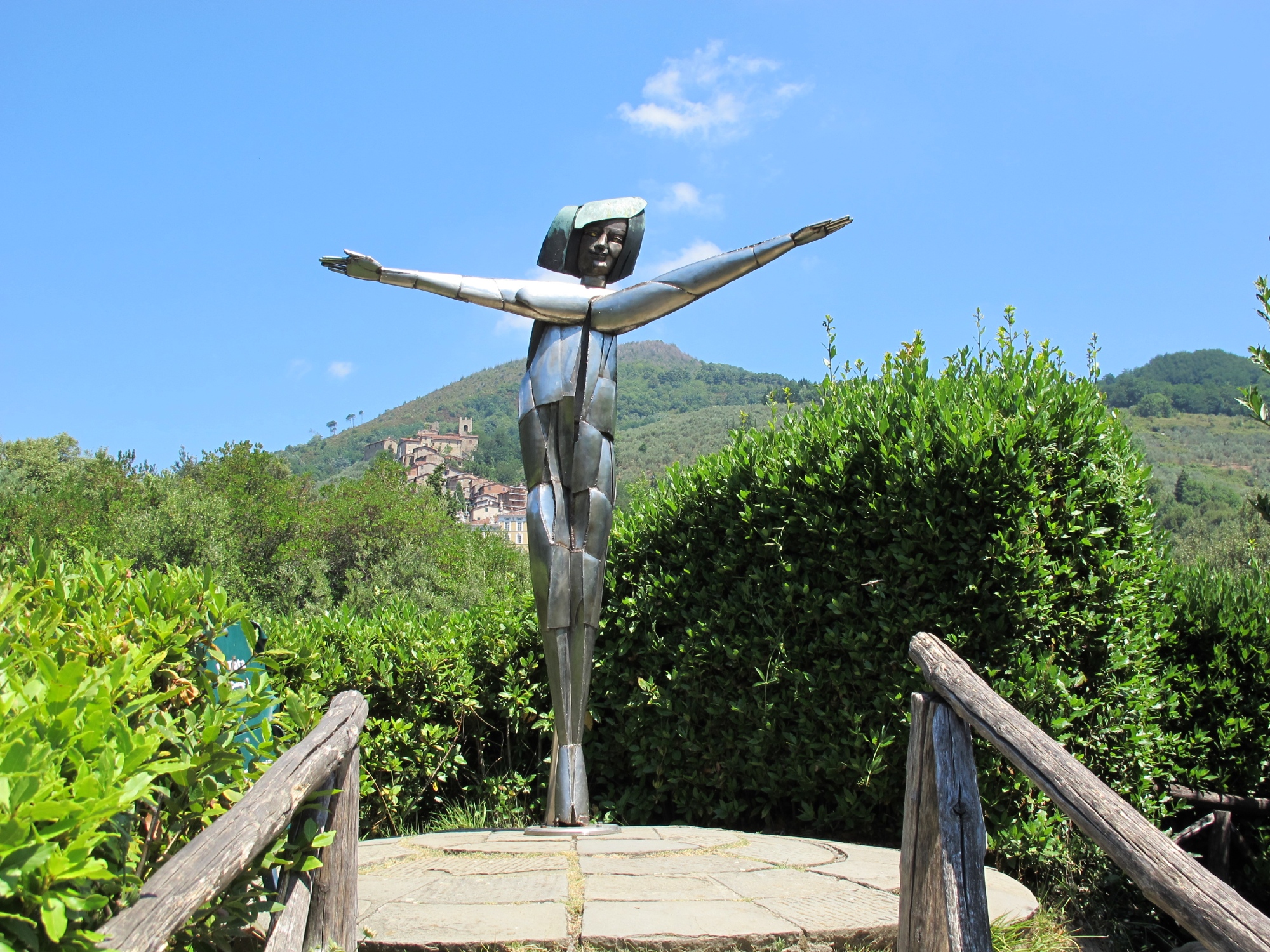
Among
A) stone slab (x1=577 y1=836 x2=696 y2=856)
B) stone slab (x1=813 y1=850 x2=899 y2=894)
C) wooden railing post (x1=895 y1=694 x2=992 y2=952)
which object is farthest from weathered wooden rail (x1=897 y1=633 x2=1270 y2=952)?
stone slab (x1=577 y1=836 x2=696 y2=856)

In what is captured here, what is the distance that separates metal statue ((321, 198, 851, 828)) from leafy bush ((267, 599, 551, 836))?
1.03 m

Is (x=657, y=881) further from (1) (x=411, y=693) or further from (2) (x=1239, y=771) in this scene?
(2) (x=1239, y=771)

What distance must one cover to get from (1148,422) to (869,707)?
66.1 meters

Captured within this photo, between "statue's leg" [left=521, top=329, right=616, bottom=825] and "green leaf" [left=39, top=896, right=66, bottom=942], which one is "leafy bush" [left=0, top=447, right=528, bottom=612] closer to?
"statue's leg" [left=521, top=329, right=616, bottom=825]

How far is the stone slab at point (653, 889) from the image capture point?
3.29 m

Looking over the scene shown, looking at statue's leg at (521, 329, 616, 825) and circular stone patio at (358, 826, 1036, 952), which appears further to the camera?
statue's leg at (521, 329, 616, 825)

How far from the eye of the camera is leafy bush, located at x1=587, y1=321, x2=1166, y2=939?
14.8 ft

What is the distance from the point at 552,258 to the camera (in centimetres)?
506

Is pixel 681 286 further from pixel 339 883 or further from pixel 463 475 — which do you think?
pixel 463 475

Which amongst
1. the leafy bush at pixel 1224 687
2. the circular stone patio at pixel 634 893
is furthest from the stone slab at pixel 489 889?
the leafy bush at pixel 1224 687

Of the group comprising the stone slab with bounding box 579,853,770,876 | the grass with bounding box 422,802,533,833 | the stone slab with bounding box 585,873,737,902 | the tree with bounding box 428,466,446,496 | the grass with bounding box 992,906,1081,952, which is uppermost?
the tree with bounding box 428,466,446,496

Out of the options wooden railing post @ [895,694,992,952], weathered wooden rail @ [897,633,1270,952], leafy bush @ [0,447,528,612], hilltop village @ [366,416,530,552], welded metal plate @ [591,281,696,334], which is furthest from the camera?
hilltop village @ [366,416,530,552]

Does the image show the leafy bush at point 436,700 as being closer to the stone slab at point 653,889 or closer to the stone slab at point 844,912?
the stone slab at point 653,889

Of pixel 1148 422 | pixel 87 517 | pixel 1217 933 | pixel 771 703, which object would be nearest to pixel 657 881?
pixel 771 703
